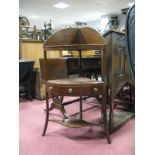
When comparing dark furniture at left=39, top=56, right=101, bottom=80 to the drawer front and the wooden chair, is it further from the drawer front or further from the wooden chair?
the drawer front

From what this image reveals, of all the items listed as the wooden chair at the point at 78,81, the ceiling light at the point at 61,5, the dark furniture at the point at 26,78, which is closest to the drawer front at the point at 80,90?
the wooden chair at the point at 78,81

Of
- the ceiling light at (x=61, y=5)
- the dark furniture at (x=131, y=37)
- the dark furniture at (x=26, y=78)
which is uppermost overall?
the ceiling light at (x=61, y=5)

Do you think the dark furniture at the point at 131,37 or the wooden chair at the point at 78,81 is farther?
the wooden chair at the point at 78,81

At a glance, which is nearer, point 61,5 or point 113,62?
point 113,62

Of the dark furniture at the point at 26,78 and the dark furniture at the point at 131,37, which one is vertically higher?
the dark furniture at the point at 131,37

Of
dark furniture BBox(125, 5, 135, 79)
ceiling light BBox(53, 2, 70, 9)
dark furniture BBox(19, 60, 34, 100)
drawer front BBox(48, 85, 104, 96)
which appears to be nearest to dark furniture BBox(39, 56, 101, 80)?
dark furniture BBox(19, 60, 34, 100)

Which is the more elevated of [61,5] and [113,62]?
[61,5]

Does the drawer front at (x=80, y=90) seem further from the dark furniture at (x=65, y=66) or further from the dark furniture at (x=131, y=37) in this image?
the dark furniture at (x=65, y=66)

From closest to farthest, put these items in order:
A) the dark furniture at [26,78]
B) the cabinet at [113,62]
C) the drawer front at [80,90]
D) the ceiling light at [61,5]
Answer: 1. the drawer front at [80,90]
2. the cabinet at [113,62]
3. the dark furniture at [26,78]
4. the ceiling light at [61,5]

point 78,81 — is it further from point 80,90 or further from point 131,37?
point 131,37

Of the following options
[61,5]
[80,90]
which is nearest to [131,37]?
[80,90]

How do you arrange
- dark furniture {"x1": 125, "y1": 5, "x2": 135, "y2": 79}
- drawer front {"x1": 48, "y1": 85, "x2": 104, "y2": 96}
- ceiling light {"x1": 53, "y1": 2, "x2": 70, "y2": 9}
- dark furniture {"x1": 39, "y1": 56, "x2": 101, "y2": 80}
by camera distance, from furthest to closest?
1. ceiling light {"x1": 53, "y1": 2, "x2": 70, "y2": 9}
2. dark furniture {"x1": 39, "y1": 56, "x2": 101, "y2": 80}
3. drawer front {"x1": 48, "y1": 85, "x2": 104, "y2": 96}
4. dark furniture {"x1": 125, "y1": 5, "x2": 135, "y2": 79}
